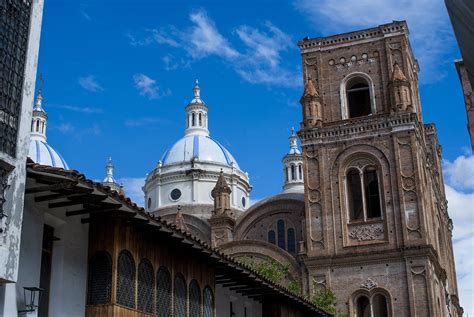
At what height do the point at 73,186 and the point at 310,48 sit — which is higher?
the point at 310,48

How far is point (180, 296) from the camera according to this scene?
1447 centimetres

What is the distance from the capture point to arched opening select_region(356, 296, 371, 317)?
38.6 meters

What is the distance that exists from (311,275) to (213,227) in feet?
30.7

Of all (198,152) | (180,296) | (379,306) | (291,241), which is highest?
(198,152)

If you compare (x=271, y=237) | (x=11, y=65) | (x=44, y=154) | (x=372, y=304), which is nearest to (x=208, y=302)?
(x=11, y=65)

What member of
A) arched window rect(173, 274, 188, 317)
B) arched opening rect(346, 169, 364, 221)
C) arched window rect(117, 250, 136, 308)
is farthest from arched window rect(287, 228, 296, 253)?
arched window rect(117, 250, 136, 308)

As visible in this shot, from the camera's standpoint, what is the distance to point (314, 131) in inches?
1646

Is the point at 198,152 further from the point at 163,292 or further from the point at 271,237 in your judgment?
the point at 163,292

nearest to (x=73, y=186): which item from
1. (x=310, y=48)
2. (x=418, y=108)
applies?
(x=310, y=48)

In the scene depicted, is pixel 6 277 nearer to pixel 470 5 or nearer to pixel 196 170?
pixel 470 5

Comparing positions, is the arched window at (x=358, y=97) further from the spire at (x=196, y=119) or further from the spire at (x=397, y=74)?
the spire at (x=196, y=119)

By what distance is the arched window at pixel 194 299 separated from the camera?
15.0 m

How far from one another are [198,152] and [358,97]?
22.1 meters

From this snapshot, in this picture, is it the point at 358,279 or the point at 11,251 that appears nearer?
the point at 11,251
